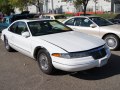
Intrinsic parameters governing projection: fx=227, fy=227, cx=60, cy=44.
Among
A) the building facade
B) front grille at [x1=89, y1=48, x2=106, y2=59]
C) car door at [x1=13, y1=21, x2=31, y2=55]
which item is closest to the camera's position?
front grille at [x1=89, y1=48, x2=106, y2=59]

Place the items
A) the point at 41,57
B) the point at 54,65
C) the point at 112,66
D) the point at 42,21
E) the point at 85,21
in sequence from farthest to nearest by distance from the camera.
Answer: the point at 85,21
the point at 42,21
the point at 112,66
the point at 41,57
the point at 54,65

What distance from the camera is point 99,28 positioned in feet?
29.3

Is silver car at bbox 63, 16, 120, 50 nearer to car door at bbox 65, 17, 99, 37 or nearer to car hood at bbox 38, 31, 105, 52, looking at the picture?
car door at bbox 65, 17, 99, 37

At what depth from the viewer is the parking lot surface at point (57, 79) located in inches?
199

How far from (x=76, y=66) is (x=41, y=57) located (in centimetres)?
118

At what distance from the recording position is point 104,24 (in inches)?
367

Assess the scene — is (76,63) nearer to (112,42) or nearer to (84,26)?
(112,42)

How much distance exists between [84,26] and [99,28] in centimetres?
78

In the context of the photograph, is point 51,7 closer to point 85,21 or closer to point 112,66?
point 85,21

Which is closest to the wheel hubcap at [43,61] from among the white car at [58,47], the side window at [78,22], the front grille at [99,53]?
the white car at [58,47]

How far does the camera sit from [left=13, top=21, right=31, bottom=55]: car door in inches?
257

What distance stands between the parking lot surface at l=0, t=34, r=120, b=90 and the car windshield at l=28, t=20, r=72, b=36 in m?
1.02

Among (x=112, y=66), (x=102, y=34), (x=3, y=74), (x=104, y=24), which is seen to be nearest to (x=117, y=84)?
(x=112, y=66)

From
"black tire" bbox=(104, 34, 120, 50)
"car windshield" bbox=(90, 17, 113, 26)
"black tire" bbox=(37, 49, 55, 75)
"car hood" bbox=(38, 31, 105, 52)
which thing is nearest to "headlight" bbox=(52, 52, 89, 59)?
"car hood" bbox=(38, 31, 105, 52)
